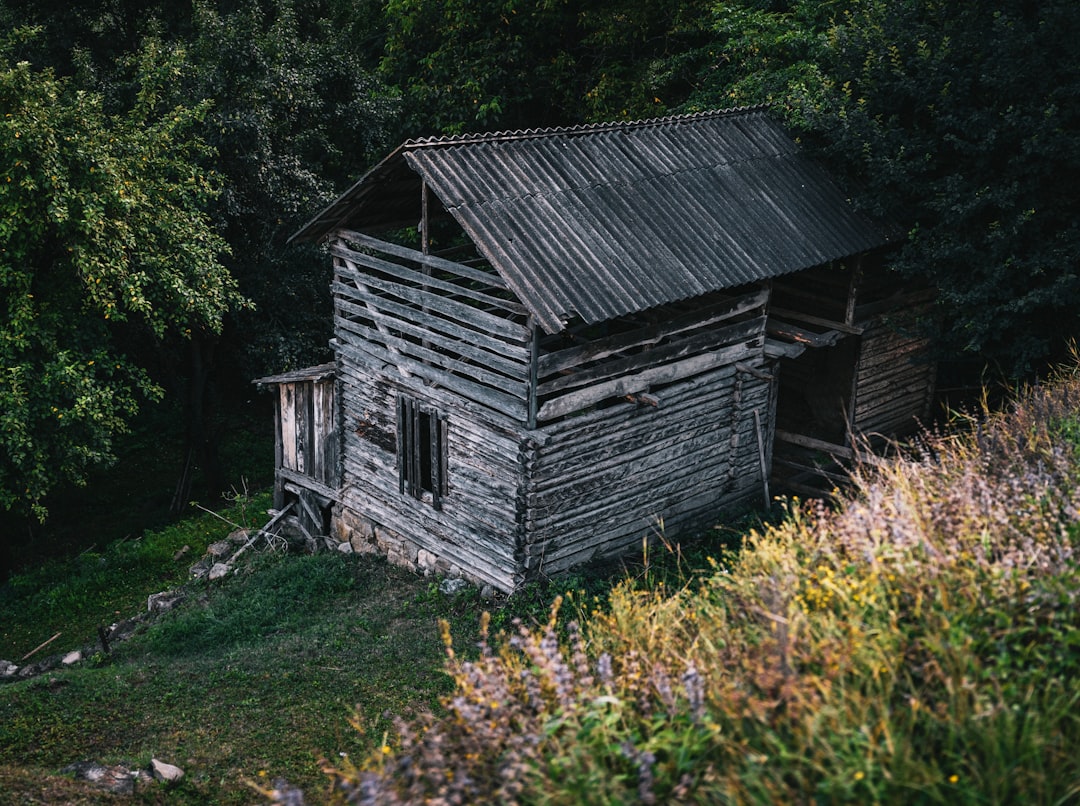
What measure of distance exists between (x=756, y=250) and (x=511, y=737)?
28.6 ft

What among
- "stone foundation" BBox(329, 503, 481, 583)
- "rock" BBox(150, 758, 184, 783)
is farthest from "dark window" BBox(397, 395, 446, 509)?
"rock" BBox(150, 758, 184, 783)

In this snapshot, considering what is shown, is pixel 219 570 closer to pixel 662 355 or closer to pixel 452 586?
pixel 452 586

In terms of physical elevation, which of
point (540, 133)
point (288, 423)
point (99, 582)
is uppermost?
point (540, 133)

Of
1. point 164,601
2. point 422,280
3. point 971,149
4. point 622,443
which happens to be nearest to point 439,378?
point 422,280

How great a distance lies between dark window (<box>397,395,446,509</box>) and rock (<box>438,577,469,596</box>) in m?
1.02

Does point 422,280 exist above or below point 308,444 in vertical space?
above

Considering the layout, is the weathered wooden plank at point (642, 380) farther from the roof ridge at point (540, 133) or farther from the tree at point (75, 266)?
the tree at point (75, 266)

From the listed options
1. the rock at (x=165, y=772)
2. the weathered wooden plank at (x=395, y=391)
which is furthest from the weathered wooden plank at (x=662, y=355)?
the rock at (x=165, y=772)

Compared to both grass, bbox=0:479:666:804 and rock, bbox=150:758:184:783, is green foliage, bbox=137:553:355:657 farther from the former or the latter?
rock, bbox=150:758:184:783

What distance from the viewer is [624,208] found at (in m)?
12.1

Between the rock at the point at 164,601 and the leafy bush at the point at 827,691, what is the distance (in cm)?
963

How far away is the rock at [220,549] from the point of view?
16027 mm

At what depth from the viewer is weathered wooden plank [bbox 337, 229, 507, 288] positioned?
11.1m

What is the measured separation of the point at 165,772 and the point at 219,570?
668cm
